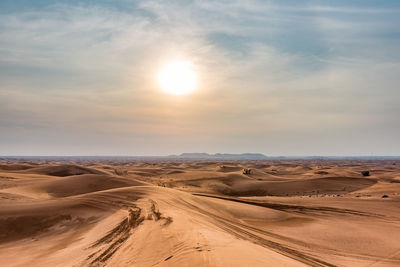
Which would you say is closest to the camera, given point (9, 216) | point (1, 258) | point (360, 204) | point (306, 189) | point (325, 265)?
point (325, 265)

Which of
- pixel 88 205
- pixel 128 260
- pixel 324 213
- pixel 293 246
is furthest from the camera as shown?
pixel 324 213

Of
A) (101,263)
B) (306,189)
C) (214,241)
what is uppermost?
(214,241)

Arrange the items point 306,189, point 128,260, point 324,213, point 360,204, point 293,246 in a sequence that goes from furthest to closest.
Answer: point 306,189, point 360,204, point 324,213, point 293,246, point 128,260

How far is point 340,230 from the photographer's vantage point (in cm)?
1268

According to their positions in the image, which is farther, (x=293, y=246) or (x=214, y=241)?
(x=293, y=246)

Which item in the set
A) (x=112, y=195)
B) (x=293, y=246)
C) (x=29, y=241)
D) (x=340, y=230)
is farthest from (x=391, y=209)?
(x=29, y=241)

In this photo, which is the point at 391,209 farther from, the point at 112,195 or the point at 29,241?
the point at 29,241

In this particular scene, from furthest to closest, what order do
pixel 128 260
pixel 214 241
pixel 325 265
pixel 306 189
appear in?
pixel 306 189
pixel 325 265
pixel 214 241
pixel 128 260

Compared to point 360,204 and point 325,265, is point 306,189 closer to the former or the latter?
point 360,204

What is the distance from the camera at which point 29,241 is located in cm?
1085

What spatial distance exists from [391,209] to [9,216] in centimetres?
2320

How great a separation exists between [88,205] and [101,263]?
822cm

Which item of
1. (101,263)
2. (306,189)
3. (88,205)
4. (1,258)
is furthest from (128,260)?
(306,189)

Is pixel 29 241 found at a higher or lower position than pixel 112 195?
lower
